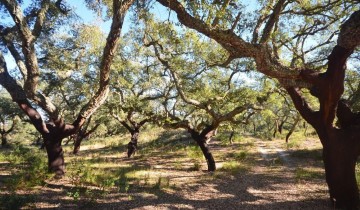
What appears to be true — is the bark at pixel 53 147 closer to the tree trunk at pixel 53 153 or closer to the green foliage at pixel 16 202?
the tree trunk at pixel 53 153

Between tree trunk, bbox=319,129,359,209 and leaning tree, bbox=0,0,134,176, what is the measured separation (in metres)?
6.12

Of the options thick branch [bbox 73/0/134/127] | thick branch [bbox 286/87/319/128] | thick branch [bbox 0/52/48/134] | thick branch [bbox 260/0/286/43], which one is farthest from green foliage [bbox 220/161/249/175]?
thick branch [bbox 0/52/48/134]

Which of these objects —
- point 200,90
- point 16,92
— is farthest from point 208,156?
point 16,92

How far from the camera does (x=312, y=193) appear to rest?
9.09 m

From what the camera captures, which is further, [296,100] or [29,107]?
[29,107]

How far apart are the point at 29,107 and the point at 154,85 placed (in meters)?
10.4

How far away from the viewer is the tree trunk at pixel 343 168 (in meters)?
7.14

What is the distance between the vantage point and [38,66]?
10156mm

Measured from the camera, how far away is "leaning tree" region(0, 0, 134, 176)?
26.8 feet

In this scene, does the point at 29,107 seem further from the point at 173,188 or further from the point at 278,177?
the point at 278,177

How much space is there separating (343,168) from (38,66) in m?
9.68

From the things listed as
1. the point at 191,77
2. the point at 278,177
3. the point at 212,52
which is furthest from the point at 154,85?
the point at 278,177

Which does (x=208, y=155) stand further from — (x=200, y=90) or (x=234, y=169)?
(x=200, y=90)

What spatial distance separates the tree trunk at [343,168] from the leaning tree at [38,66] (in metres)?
6.12
